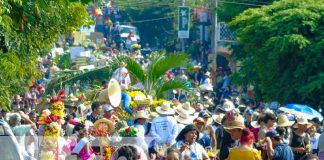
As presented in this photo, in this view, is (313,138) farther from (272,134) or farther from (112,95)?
(112,95)

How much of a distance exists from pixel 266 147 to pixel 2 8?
440 centimetres

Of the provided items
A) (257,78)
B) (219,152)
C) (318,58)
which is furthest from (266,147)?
(257,78)

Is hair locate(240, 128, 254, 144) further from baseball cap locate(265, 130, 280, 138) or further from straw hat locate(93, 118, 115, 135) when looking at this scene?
straw hat locate(93, 118, 115, 135)

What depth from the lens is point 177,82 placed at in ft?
88.4

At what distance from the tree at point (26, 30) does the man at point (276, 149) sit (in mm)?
3335

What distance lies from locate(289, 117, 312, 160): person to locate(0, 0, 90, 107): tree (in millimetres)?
3796

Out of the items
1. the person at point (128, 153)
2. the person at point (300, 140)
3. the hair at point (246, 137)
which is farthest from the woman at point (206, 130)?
the person at point (128, 153)

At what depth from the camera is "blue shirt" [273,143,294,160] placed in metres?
15.8

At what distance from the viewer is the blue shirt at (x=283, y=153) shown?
51.9 ft

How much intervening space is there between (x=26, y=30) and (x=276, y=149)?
12.6 feet

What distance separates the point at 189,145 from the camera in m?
15.2

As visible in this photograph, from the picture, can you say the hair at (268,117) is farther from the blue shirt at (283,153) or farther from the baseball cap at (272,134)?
the blue shirt at (283,153)

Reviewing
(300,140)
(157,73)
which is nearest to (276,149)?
(300,140)

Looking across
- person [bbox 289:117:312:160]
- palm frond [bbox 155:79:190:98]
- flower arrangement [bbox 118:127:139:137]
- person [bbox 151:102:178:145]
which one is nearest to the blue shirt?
person [bbox 289:117:312:160]
